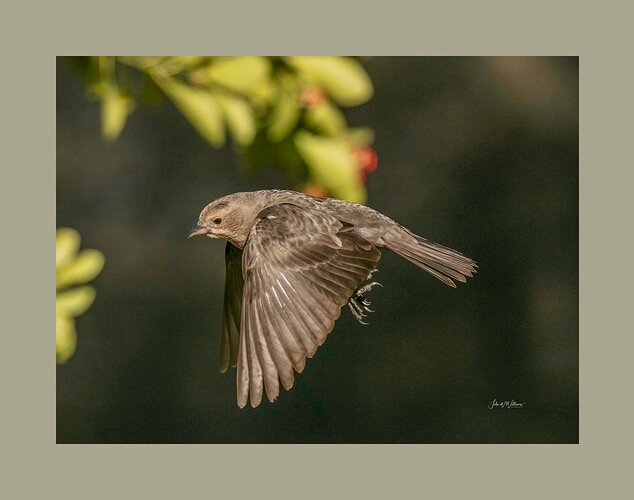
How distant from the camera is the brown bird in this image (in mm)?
3174

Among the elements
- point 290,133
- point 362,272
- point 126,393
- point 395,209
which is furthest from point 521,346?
point 290,133

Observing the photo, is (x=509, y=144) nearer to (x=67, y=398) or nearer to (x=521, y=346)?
(x=521, y=346)

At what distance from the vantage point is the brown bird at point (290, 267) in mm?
3174

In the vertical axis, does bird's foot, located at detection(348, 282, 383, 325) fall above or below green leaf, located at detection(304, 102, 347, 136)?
below

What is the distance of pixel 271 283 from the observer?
11.3ft

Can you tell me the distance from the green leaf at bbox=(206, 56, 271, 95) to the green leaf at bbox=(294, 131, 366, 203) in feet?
0.77

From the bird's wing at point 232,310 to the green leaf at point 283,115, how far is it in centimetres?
131

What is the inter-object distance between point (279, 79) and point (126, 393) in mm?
4346

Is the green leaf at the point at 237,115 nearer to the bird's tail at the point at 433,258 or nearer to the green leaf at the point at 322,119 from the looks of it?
the green leaf at the point at 322,119

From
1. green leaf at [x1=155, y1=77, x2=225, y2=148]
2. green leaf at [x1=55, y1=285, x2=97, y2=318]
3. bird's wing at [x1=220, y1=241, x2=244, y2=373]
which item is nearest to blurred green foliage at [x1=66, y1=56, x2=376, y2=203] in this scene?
green leaf at [x1=155, y1=77, x2=225, y2=148]

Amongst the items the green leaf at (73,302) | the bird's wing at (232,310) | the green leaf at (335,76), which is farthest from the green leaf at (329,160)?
the bird's wing at (232,310)

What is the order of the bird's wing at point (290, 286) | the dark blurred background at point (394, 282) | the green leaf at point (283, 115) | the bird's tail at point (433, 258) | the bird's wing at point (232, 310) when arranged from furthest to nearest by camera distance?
1. the dark blurred background at point (394, 282)
2. the bird's wing at point (232, 310)
3. the bird's tail at point (433, 258)
4. the bird's wing at point (290, 286)
5. the green leaf at point (283, 115)

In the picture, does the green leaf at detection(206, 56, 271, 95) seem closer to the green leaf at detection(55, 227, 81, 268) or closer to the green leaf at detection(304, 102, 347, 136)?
the green leaf at detection(304, 102, 347, 136)

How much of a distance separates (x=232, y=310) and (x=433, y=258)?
2.67ft
